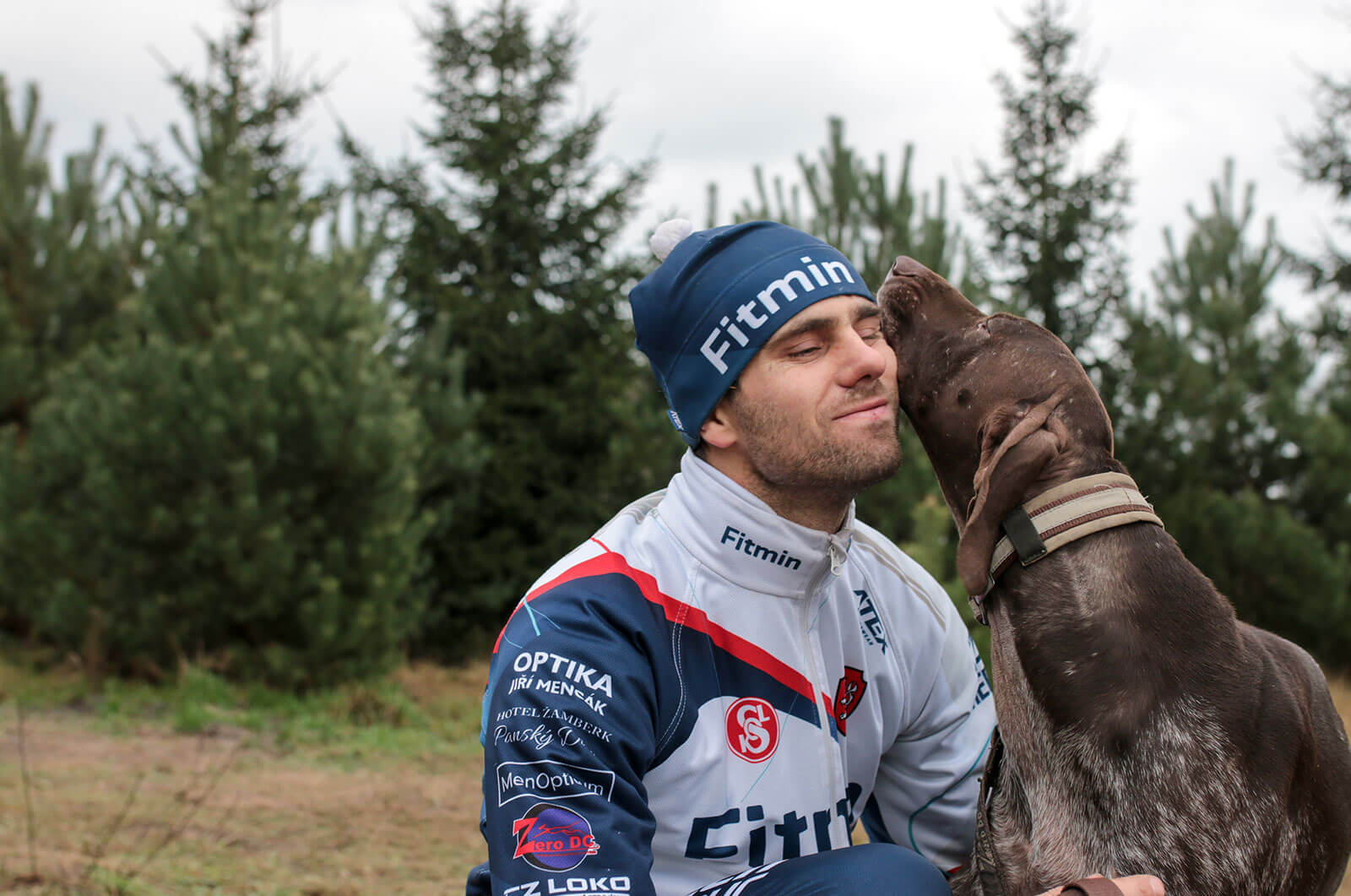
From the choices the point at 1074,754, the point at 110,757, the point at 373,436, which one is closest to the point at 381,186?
the point at 373,436

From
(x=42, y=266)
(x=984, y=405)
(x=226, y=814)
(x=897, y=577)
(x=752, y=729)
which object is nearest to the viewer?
(x=984, y=405)

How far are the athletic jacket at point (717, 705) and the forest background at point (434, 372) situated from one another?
206 inches

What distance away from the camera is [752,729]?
232 cm

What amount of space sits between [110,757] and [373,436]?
2943 mm

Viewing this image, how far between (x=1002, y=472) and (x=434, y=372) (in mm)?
9851

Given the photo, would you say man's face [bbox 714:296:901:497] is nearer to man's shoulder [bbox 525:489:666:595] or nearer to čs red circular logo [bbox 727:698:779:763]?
man's shoulder [bbox 525:489:666:595]

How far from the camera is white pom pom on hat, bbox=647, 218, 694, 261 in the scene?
8.68ft

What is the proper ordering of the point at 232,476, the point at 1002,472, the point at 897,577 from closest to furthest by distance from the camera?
1. the point at 1002,472
2. the point at 897,577
3. the point at 232,476

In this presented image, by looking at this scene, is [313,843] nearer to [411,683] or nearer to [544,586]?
[544,586]

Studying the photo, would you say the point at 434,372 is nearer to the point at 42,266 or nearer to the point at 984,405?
the point at 42,266

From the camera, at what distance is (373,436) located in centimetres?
894

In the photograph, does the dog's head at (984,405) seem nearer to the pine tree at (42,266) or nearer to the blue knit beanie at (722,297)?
the blue knit beanie at (722,297)

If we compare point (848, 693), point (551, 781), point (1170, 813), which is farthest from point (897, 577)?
point (551, 781)

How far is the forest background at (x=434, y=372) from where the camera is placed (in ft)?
28.7
